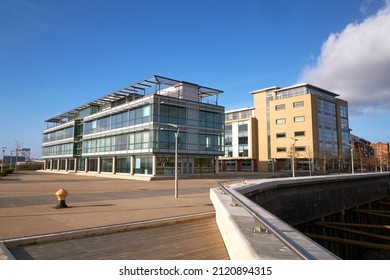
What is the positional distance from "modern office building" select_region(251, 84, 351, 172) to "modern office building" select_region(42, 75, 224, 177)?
27.7m

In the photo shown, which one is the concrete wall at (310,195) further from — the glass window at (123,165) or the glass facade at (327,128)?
the glass facade at (327,128)

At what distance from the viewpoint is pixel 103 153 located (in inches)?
1930

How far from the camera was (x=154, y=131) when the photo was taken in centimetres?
3856

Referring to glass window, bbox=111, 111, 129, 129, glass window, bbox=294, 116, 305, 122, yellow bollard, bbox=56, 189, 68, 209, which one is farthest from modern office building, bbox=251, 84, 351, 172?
yellow bollard, bbox=56, 189, 68, 209

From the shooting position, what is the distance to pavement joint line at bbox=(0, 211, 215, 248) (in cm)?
715

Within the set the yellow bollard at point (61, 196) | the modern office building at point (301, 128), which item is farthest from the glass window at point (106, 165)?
the modern office building at point (301, 128)

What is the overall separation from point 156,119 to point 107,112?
1448 cm

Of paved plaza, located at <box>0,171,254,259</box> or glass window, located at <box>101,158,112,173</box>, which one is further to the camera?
glass window, located at <box>101,158,112,173</box>

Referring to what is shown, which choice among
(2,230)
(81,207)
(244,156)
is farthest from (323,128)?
(2,230)

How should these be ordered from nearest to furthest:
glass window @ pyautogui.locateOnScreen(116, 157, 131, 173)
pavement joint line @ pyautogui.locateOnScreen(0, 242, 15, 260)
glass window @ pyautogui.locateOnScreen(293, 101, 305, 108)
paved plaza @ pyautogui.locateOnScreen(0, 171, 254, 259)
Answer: pavement joint line @ pyautogui.locateOnScreen(0, 242, 15, 260), paved plaza @ pyautogui.locateOnScreen(0, 171, 254, 259), glass window @ pyautogui.locateOnScreen(116, 157, 131, 173), glass window @ pyautogui.locateOnScreen(293, 101, 305, 108)

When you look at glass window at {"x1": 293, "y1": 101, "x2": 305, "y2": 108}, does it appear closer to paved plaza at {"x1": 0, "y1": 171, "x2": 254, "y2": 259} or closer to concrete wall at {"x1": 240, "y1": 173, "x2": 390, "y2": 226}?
concrete wall at {"x1": 240, "y1": 173, "x2": 390, "y2": 226}

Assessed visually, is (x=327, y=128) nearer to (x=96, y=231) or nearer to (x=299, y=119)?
(x=299, y=119)
